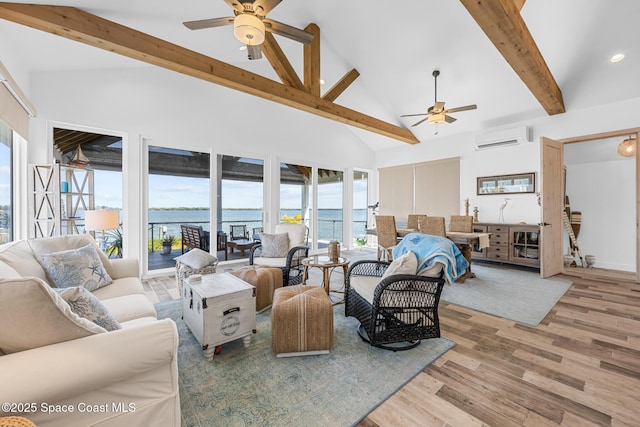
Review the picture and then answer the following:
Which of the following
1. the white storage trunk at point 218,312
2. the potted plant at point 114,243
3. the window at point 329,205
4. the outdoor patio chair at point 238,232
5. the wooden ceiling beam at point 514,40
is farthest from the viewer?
the window at point 329,205

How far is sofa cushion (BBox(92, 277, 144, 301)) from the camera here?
7.16ft

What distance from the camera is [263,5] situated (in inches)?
88.0

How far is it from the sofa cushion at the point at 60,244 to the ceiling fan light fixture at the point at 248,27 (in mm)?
2407

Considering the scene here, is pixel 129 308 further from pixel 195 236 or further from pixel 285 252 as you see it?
pixel 195 236

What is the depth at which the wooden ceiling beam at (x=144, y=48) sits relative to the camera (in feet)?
7.54

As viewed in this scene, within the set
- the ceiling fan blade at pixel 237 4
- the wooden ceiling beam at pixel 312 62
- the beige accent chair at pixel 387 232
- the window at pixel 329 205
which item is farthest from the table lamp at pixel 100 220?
the window at pixel 329 205

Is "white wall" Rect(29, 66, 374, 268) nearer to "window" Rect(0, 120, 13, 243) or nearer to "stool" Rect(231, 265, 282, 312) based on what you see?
"window" Rect(0, 120, 13, 243)

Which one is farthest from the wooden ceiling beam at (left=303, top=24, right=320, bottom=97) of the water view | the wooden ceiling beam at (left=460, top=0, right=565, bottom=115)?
the water view

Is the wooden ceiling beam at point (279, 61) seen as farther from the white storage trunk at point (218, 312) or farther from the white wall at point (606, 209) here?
the white wall at point (606, 209)

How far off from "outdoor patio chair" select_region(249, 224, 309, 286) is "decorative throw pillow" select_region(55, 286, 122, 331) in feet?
7.15

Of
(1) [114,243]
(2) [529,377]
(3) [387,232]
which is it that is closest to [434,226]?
(3) [387,232]

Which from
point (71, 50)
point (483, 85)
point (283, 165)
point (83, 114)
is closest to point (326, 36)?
point (283, 165)

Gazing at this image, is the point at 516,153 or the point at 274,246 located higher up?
the point at 516,153

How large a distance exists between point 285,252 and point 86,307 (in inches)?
106
